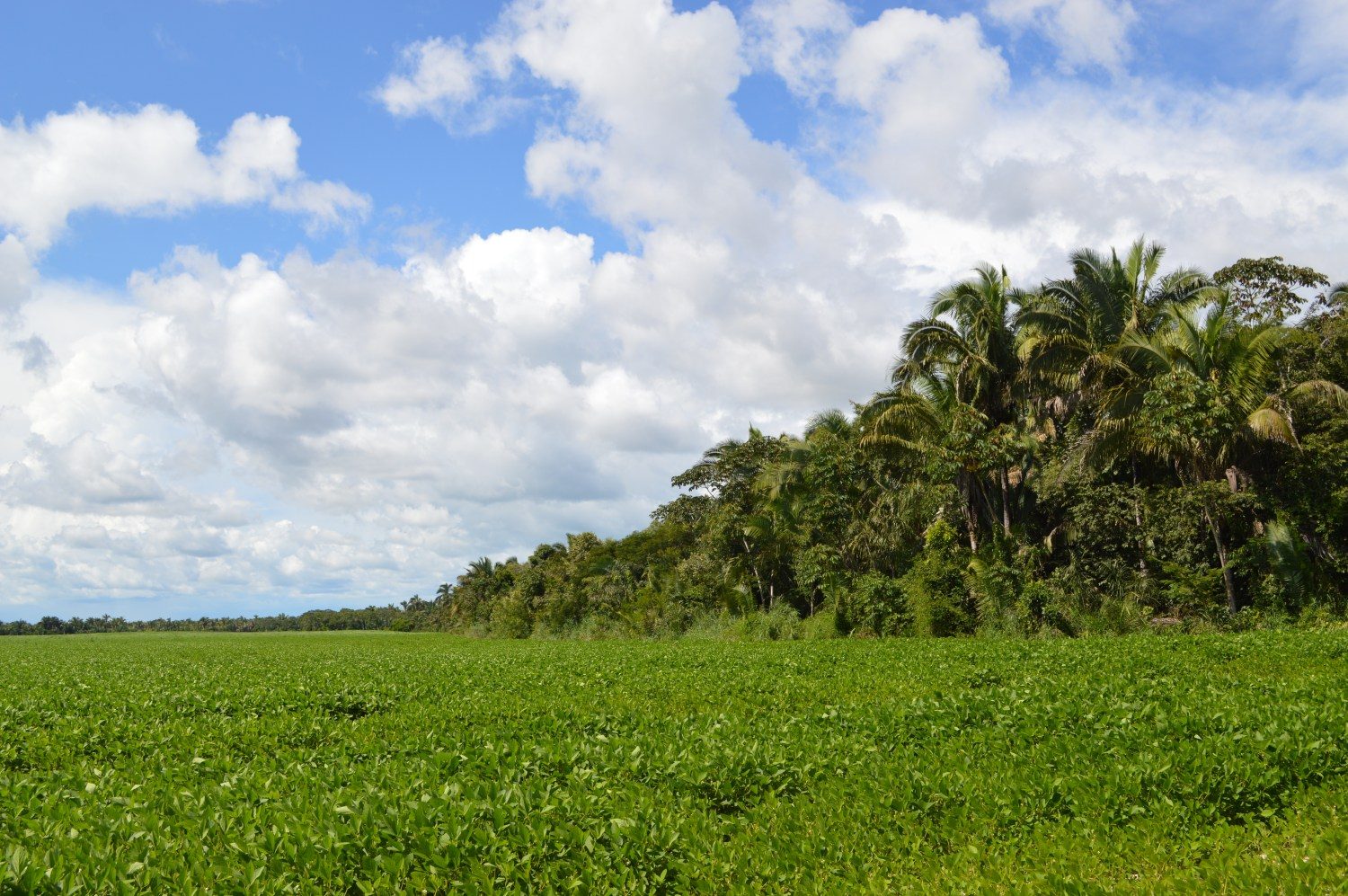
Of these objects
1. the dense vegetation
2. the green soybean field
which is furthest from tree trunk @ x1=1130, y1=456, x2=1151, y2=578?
the green soybean field

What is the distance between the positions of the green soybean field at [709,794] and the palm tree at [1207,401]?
1056cm

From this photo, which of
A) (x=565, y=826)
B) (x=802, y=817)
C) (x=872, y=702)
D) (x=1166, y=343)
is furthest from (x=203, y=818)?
(x=1166, y=343)

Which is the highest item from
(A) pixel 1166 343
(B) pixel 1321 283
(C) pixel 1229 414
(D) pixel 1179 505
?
(B) pixel 1321 283

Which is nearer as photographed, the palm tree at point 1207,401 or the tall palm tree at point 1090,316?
the palm tree at point 1207,401

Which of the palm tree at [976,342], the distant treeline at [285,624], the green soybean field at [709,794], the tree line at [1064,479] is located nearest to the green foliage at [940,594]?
the tree line at [1064,479]

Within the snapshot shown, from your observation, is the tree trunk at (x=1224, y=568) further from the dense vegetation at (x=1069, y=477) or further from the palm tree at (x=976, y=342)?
the palm tree at (x=976, y=342)

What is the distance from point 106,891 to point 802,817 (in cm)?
448

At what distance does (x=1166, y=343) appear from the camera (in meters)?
23.1

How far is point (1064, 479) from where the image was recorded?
24594 millimetres

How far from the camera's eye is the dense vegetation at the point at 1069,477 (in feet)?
70.3

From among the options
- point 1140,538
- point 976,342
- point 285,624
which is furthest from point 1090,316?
point 285,624

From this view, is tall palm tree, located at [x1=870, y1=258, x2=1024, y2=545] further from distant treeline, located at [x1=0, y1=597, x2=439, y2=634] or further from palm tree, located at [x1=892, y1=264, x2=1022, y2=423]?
distant treeline, located at [x1=0, y1=597, x2=439, y2=634]

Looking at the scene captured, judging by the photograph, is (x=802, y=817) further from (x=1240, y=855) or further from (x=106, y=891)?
(x=106, y=891)

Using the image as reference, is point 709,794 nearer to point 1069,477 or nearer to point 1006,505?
point 1069,477
